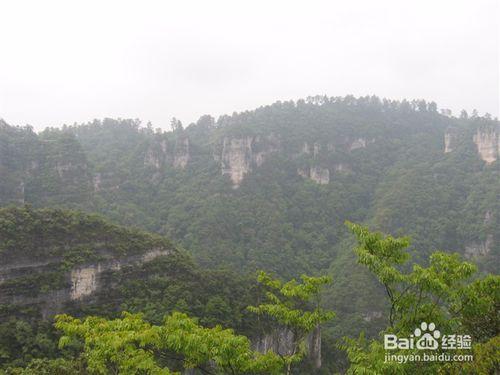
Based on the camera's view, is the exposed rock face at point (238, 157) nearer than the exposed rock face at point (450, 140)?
Yes

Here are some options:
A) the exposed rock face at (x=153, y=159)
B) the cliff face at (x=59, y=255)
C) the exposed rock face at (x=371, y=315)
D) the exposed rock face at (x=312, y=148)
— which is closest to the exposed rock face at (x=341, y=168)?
the exposed rock face at (x=312, y=148)

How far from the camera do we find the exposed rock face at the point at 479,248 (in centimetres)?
7319

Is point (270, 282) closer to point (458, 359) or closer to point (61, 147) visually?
point (458, 359)

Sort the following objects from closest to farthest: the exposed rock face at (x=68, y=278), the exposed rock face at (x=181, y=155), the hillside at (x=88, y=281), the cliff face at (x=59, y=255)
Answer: the hillside at (x=88, y=281) → the exposed rock face at (x=68, y=278) → the cliff face at (x=59, y=255) → the exposed rock face at (x=181, y=155)

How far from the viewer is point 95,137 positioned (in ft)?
382

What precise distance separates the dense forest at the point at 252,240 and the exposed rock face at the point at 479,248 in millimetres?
340

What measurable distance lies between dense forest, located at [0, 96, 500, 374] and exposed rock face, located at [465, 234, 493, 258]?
340 millimetres

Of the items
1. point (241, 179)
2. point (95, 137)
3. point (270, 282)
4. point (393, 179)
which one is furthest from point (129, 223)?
point (270, 282)

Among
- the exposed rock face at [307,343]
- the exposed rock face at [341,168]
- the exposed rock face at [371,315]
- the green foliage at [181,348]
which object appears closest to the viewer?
the green foliage at [181,348]

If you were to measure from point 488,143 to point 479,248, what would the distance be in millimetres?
33535

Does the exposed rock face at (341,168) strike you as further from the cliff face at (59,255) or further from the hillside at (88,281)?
the cliff face at (59,255)

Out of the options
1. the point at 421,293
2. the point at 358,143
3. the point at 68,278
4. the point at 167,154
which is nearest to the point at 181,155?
the point at 167,154

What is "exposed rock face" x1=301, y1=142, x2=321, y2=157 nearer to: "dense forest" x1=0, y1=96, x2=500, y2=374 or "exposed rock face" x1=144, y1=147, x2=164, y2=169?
"dense forest" x1=0, y1=96, x2=500, y2=374

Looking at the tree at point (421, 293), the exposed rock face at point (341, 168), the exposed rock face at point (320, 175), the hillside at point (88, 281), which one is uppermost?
the exposed rock face at point (341, 168)
